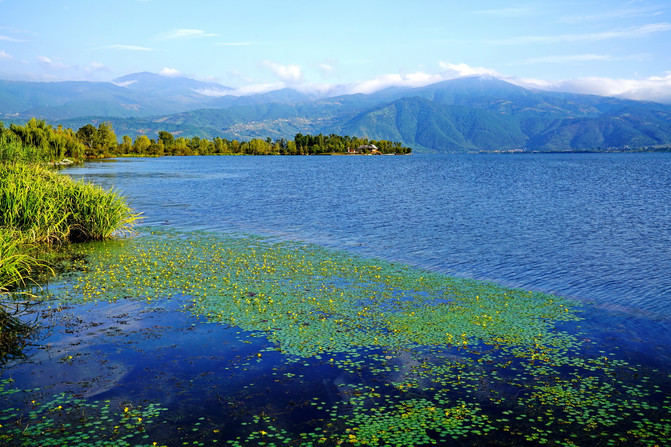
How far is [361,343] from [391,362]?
176cm

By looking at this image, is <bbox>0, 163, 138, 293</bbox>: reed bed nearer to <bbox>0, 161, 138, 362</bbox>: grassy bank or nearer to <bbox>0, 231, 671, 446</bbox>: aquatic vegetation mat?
<bbox>0, 161, 138, 362</bbox>: grassy bank

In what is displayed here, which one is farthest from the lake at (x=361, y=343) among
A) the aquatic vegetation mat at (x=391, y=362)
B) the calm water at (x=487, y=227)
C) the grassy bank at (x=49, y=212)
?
the grassy bank at (x=49, y=212)

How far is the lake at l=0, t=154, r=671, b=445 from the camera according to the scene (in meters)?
12.3

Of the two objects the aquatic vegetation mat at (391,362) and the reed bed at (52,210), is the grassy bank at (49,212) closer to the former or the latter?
the reed bed at (52,210)

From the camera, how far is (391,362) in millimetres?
15758

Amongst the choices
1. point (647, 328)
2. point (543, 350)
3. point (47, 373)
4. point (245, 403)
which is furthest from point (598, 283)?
point (47, 373)

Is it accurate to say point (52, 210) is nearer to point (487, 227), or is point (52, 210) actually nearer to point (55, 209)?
point (55, 209)

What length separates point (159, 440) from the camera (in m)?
11.4

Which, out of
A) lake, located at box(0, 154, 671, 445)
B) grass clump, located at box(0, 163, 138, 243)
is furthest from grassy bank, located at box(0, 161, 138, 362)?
lake, located at box(0, 154, 671, 445)

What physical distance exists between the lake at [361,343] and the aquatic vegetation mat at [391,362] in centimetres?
7

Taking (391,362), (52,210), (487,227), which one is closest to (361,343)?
(391,362)

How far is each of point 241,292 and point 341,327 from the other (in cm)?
630

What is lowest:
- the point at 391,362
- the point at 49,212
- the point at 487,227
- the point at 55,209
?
the point at 391,362

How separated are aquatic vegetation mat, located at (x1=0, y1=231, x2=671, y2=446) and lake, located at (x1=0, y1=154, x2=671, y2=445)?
7 centimetres
